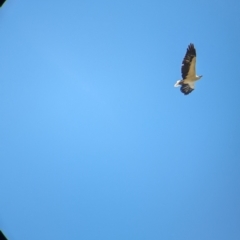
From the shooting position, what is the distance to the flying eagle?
5.20 metres

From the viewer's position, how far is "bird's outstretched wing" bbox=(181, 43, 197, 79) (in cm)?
519

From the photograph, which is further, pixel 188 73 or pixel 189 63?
pixel 188 73

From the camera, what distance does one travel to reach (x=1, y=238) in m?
4.20

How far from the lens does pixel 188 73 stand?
5367 millimetres

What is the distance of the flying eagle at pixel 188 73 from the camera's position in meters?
5.20

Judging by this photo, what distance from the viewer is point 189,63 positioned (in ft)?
17.2

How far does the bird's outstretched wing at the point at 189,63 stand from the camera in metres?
5.19

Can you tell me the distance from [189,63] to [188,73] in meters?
0.21

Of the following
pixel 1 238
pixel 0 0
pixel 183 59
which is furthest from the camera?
pixel 183 59

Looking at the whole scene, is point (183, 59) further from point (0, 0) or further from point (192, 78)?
point (0, 0)

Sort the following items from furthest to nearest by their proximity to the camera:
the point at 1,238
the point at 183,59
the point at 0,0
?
the point at 183,59, the point at 1,238, the point at 0,0

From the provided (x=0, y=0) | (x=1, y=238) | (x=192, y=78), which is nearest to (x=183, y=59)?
(x=192, y=78)

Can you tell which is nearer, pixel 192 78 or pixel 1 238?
pixel 1 238

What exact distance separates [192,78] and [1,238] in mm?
4457
